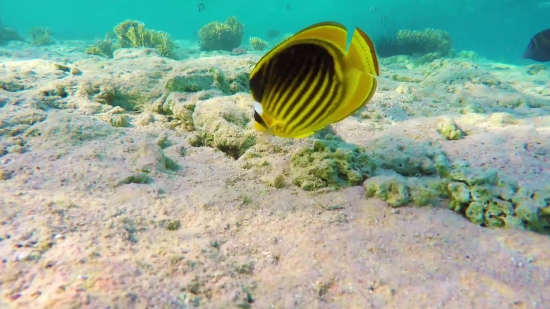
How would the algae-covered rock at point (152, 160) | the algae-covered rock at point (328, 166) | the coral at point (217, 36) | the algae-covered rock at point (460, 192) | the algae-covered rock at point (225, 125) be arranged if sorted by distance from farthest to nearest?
the coral at point (217, 36) → the algae-covered rock at point (225, 125) → the algae-covered rock at point (152, 160) → the algae-covered rock at point (328, 166) → the algae-covered rock at point (460, 192)

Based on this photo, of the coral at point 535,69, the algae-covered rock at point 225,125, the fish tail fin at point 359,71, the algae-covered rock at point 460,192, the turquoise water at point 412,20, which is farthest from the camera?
the turquoise water at point 412,20

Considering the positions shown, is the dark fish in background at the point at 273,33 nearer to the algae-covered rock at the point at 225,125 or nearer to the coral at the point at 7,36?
the coral at the point at 7,36

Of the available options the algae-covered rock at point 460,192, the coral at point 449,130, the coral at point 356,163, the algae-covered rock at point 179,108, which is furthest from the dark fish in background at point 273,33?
the algae-covered rock at point 460,192

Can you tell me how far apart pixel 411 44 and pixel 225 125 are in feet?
39.5

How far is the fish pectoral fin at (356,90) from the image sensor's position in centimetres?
121

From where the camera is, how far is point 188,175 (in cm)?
273

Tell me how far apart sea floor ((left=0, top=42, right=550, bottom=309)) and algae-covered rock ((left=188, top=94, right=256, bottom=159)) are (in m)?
0.03

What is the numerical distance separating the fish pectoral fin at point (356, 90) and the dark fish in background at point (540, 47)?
6.87 metres

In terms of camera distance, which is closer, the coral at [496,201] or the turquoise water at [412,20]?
the coral at [496,201]

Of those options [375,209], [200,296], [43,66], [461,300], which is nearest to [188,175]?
[200,296]

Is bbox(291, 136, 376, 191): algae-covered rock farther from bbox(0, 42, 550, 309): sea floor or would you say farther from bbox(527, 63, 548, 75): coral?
bbox(527, 63, 548, 75): coral

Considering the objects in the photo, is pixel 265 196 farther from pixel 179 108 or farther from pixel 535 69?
pixel 535 69

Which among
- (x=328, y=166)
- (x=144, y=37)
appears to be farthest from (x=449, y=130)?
(x=144, y=37)

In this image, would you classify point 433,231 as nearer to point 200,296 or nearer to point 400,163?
point 400,163
